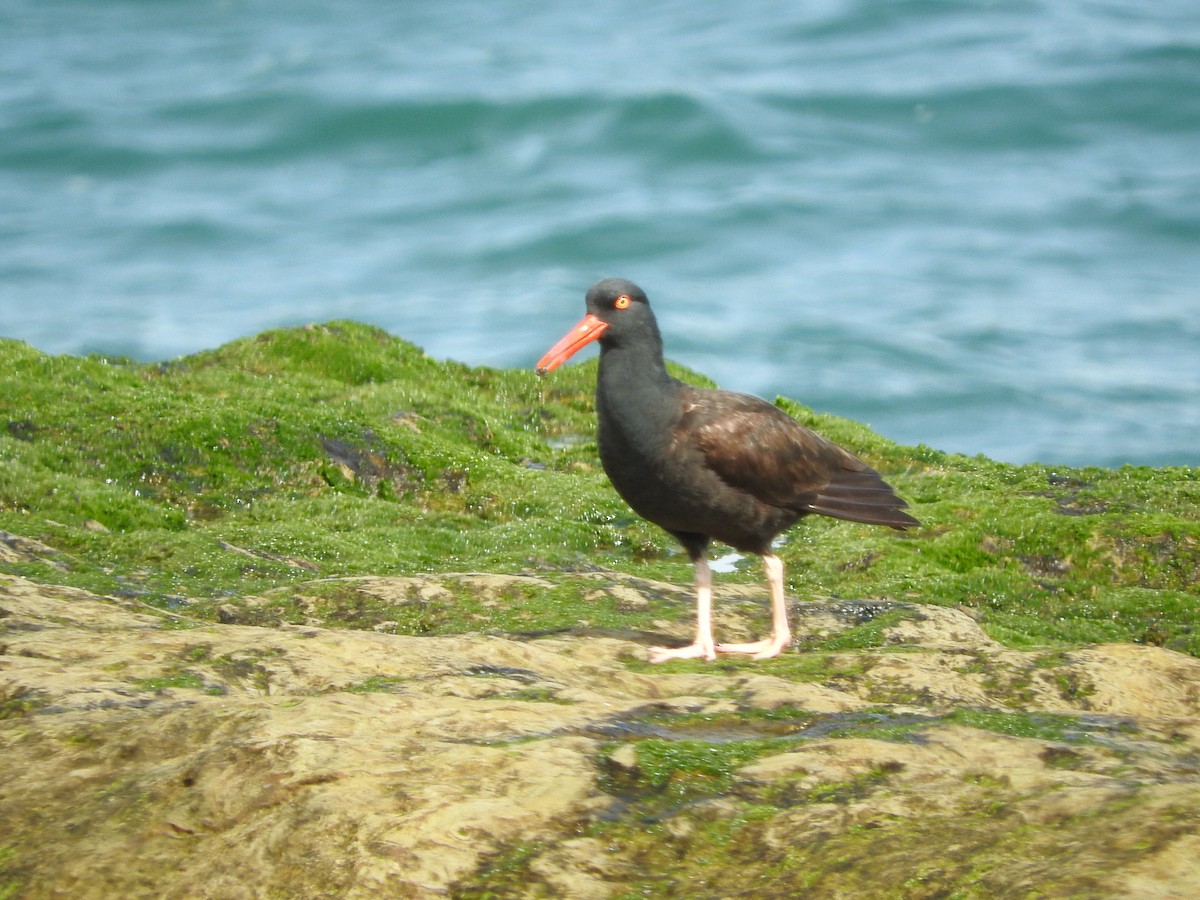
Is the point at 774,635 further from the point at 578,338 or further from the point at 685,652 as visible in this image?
the point at 578,338

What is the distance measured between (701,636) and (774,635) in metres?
0.50

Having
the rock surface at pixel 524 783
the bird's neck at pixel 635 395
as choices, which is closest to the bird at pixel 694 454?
the bird's neck at pixel 635 395

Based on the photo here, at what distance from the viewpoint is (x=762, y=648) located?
900 centimetres

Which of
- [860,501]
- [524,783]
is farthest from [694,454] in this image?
[524,783]

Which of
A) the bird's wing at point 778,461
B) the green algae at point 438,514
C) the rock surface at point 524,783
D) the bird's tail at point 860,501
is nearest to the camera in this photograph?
the rock surface at point 524,783

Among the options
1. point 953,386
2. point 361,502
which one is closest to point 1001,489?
point 361,502

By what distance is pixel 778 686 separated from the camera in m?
7.25

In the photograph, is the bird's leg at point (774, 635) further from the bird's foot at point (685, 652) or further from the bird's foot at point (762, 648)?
the bird's foot at point (685, 652)

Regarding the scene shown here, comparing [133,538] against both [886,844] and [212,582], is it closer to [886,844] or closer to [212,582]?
[212,582]

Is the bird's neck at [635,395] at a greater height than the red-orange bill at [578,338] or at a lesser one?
lesser

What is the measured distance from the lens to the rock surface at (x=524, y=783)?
4871 mm

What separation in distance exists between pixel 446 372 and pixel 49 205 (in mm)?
37893

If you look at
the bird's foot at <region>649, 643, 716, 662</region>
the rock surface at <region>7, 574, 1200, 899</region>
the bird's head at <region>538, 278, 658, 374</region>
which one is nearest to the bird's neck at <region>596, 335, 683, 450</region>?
the bird's head at <region>538, 278, 658, 374</region>

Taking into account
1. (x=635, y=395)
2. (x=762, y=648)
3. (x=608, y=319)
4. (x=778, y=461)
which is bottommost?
(x=762, y=648)
